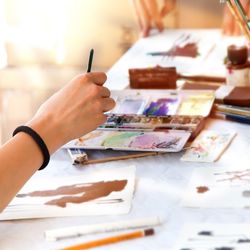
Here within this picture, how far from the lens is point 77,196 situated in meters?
1.03

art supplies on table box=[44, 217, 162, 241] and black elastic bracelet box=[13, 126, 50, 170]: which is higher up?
black elastic bracelet box=[13, 126, 50, 170]

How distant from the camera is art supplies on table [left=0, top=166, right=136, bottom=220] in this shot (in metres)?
0.98

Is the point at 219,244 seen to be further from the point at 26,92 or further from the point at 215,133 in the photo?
the point at 26,92

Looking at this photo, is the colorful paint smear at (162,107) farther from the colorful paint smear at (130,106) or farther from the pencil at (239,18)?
the pencil at (239,18)

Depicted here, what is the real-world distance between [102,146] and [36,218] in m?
0.27

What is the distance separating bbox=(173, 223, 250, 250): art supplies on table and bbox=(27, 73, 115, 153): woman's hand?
0.28 meters

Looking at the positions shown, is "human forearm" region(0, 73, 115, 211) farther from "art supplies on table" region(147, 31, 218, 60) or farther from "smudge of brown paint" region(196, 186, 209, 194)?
"art supplies on table" region(147, 31, 218, 60)

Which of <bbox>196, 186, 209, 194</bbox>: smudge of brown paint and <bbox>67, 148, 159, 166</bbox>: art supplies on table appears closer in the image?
<bbox>196, 186, 209, 194</bbox>: smudge of brown paint

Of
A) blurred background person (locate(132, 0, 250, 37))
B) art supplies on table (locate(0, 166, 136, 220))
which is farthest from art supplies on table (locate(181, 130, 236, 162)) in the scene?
blurred background person (locate(132, 0, 250, 37))

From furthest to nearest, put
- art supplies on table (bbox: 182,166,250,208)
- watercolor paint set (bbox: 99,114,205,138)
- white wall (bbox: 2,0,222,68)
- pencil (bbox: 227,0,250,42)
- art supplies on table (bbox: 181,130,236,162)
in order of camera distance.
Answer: white wall (bbox: 2,0,222,68), pencil (bbox: 227,0,250,42), watercolor paint set (bbox: 99,114,205,138), art supplies on table (bbox: 181,130,236,162), art supplies on table (bbox: 182,166,250,208)

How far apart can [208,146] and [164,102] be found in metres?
0.22

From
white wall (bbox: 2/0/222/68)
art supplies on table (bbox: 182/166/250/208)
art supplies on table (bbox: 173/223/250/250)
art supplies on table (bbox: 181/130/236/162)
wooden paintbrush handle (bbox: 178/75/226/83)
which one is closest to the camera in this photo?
art supplies on table (bbox: 173/223/250/250)

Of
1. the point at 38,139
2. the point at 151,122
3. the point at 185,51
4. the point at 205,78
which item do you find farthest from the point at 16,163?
the point at 185,51

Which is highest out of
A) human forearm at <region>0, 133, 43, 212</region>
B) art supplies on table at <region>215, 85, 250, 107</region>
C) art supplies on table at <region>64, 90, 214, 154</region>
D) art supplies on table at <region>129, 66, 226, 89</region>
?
human forearm at <region>0, 133, 43, 212</region>
